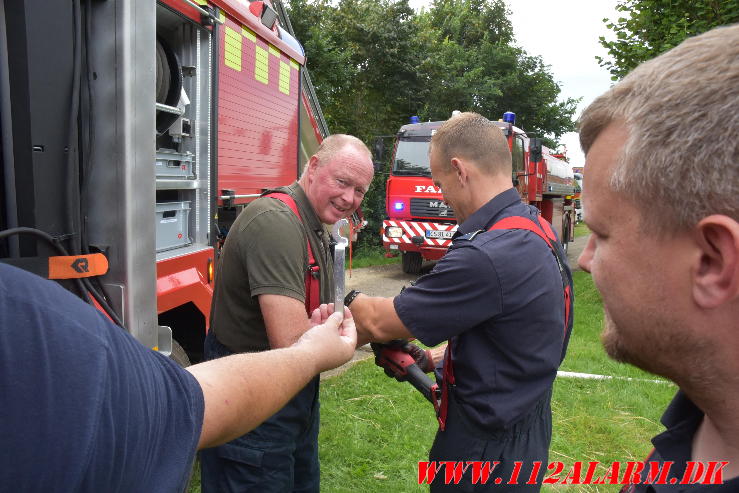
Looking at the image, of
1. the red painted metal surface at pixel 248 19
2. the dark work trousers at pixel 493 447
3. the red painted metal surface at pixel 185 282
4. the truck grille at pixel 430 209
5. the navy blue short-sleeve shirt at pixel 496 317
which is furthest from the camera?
the truck grille at pixel 430 209

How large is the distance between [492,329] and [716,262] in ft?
3.64

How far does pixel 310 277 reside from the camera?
2.16 m

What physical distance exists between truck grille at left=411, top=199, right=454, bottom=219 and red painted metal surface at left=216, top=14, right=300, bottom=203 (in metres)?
5.11

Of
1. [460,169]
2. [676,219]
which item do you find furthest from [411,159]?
[676,219]

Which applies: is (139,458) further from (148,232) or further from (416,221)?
(416,221)

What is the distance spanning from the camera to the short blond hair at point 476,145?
6.99ft

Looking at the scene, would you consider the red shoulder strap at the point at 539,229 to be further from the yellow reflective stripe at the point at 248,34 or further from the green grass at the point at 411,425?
the yellow reflective stripe at the point at 248,34

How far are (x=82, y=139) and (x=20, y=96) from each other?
0.72ft

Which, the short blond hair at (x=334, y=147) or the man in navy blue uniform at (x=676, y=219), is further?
the short blond hair at (x=334, y=147)

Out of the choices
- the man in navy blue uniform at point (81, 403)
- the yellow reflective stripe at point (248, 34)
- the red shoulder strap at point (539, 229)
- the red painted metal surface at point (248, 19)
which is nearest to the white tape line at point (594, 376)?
the red shoulder strap at point (539, 229)

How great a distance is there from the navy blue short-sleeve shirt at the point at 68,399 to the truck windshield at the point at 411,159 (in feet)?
29.2

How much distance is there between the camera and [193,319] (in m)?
3.10

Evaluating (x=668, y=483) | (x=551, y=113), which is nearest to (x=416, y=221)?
(x=668, y=483)

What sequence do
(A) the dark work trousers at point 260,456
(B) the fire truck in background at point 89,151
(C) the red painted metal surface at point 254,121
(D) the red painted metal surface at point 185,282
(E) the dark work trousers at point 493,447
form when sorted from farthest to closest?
(C) the red painted metal surface at point 254,121 < (D) the red painted metal surface at point 185,282 < (A) the dark work trousers at point 260,456 < (E) the dark work trousers at point 493,447 < (B) the fire truck in background at point 89,151
